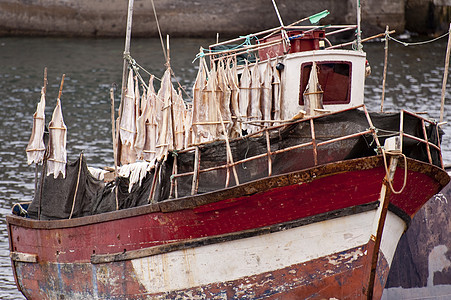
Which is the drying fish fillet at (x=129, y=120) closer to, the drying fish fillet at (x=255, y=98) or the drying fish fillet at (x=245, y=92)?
the drying fish fillet at (x=245, y=92)

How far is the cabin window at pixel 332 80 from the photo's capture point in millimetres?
14758

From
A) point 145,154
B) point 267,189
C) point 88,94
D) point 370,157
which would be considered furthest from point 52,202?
point 88,94

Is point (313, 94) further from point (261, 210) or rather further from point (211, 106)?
point (261, 210)

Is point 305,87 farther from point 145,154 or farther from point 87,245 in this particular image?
point 87,245

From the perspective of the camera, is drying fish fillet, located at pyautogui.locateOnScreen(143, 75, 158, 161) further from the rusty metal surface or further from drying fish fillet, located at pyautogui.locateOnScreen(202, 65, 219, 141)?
the rusty metal surface

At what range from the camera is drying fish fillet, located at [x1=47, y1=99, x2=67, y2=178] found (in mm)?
15570

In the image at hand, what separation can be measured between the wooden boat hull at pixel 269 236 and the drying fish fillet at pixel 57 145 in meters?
1.74

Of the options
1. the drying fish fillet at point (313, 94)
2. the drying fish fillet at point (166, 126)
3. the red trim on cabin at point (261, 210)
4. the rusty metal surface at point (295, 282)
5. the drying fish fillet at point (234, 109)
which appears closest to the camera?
the red trim on cabin at point (261, 210)

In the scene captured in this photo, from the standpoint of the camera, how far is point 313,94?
1412 centimetres

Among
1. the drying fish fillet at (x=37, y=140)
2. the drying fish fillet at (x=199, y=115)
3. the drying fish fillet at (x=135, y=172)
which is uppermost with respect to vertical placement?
the drying fish fillet at (x=199, y=115)

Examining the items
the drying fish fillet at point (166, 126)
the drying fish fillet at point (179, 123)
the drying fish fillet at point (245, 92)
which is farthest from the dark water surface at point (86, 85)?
the drying fish fillet at point (245, 92)

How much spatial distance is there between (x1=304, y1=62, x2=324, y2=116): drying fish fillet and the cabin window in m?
0.53

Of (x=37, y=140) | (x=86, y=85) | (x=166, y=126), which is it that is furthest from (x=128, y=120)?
(x=86, y=85)

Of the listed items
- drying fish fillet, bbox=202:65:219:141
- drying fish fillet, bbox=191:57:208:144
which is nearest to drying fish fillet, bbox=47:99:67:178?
drying fish fillet, bbox=191:57:208:144
